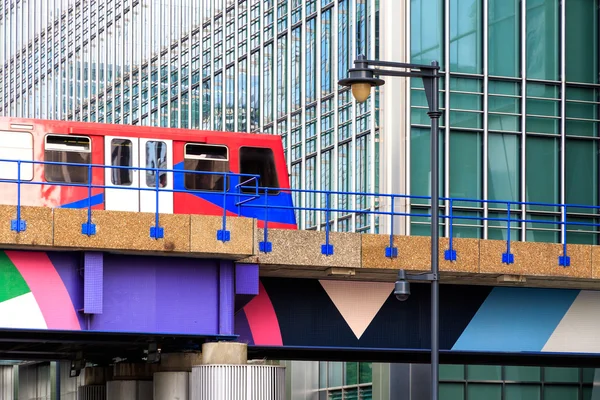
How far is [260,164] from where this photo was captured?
29688mm

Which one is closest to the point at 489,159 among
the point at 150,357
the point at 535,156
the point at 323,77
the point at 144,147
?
the point at 535,156

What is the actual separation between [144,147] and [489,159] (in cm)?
1702

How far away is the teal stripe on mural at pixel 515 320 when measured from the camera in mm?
26031

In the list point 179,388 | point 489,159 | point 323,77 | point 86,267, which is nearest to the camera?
point 86,267

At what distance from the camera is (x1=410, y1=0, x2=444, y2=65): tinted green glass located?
42250 millimetres

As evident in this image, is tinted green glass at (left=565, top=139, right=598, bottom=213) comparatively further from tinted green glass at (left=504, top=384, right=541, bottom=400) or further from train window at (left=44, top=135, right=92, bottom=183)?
train window at (left=44, top=135, right=92, bottom=183)

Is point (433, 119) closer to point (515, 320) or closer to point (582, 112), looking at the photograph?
point (515, 320)

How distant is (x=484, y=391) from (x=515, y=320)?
55.4 feet

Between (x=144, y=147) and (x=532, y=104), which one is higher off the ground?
(x=532, y=104)

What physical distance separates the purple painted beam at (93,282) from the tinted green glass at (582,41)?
25313 mm

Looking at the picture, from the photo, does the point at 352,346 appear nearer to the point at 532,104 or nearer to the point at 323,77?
the point at 532,104

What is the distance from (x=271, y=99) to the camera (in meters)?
54.2

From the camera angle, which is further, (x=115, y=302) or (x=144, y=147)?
(x=144, y=147)

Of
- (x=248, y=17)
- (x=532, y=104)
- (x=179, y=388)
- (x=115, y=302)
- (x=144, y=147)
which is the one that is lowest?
(x=179, y=388)
